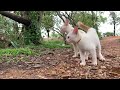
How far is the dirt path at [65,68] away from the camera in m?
1.16

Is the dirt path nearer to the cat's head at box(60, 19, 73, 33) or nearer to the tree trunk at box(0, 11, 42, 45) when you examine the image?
the cat's head at box(60, 19, 73, 33)

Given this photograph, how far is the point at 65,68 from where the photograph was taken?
136 centimetres

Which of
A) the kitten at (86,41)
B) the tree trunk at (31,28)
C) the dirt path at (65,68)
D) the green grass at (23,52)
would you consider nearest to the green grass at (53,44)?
the green grass at (23,52)

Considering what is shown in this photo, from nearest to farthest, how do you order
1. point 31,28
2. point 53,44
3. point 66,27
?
point 66,27 → point 53,44 → point 31,28

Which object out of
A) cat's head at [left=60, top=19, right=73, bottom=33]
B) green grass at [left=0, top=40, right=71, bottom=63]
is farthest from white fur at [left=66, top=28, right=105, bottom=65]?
green grass at [left=0, top=40, right=71, bottom=63]

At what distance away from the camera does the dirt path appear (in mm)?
1155

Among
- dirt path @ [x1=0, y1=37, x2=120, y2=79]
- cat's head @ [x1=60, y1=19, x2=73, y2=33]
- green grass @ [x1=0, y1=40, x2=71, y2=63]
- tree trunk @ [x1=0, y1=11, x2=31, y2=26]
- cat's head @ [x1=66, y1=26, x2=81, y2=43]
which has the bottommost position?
dirt path @ [x1=0, y1=37, x2=120, y2=79]

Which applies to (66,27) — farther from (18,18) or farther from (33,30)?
(33,30)

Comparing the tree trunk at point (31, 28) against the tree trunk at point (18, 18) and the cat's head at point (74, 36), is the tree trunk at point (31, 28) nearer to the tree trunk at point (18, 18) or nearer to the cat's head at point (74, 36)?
the tree trunk at point (18, 18)

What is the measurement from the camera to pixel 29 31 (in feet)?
8.55

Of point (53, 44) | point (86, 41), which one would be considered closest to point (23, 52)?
point (53, 44)
